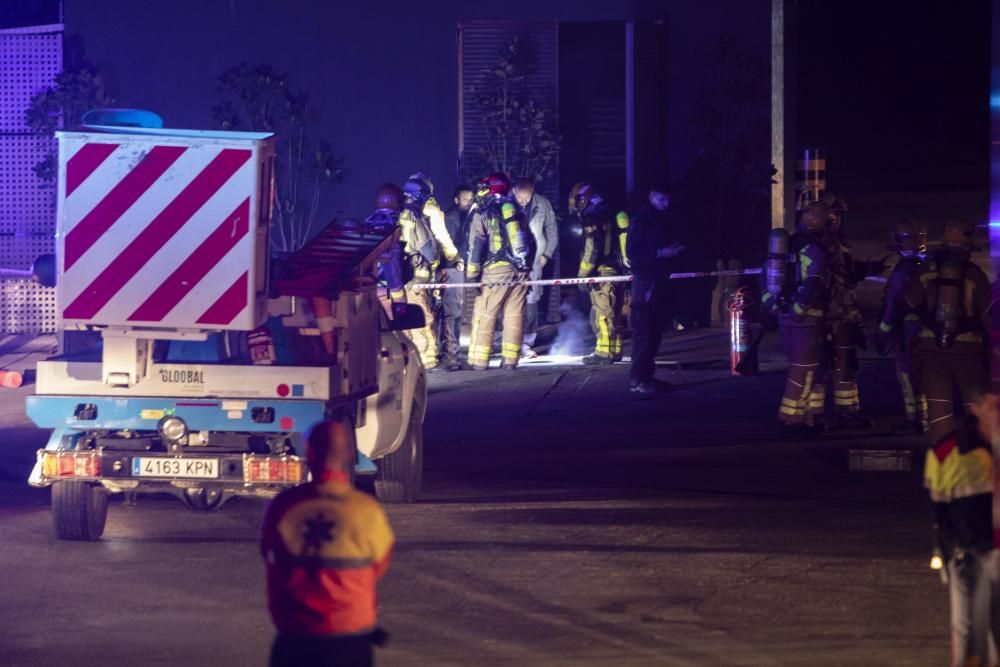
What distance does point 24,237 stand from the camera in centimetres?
2414

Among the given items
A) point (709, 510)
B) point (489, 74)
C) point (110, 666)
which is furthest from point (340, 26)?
point (110, 666)

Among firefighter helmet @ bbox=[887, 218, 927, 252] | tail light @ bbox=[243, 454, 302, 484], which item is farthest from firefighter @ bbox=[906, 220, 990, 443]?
tail light @ bbox=[243, 454, 302, 484]

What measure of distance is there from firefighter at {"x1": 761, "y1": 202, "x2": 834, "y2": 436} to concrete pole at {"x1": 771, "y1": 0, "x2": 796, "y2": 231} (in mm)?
5126

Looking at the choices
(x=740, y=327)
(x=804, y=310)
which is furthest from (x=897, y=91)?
(x=804, y=310)

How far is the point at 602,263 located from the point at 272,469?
10341mm

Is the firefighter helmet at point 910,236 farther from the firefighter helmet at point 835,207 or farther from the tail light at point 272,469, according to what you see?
the tail light at point 272,469

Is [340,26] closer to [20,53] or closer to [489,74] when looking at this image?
[489,74]

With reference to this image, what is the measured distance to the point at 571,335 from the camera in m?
23.5

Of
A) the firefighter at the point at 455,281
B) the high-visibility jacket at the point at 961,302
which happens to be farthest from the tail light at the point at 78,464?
the firefighter at the point at 455,281

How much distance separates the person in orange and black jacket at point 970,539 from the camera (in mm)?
6848

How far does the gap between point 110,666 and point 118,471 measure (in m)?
2.44

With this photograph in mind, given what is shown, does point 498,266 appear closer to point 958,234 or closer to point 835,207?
point 835,207

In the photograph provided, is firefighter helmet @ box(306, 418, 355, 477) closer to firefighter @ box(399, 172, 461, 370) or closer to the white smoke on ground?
firefighter @ box(399, 172, 461, 370)

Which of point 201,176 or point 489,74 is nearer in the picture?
point 201,176
